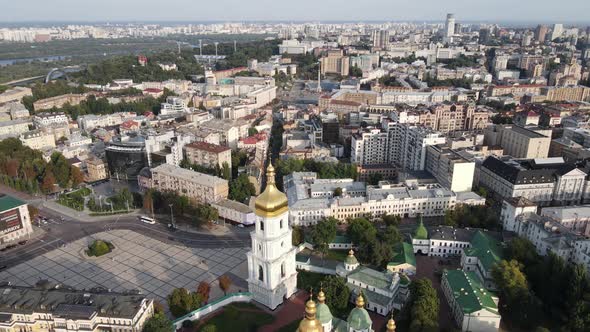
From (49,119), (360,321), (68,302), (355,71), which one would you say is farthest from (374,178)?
(355,71)

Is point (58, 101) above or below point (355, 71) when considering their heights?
below

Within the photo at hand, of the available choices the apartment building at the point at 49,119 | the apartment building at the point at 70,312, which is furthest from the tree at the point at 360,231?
the apartment building at the point at 49,119

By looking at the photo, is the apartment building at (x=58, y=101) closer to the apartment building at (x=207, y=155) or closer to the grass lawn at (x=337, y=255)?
the apartment building at (x=207, y=155)

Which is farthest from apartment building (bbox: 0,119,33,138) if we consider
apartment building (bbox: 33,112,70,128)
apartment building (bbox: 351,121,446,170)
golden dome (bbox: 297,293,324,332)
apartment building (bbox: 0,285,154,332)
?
golden dome (bbox: 297,293,324,332)

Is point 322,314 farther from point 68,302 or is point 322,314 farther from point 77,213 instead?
point 77,213

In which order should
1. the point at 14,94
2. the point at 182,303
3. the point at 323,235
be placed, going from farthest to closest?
the point at 14,94, the point at 323,235, the point at 182,303

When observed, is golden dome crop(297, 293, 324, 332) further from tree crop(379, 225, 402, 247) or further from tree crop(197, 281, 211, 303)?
tree crop(379, 225, 402, 247)
